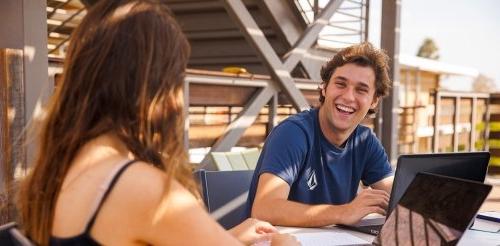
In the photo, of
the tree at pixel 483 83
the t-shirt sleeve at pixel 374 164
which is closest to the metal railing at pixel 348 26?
the t-shirt sleeve at pixel 374 164

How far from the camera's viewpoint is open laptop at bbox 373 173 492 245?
144 centimetres

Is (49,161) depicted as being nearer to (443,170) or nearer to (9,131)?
(443,170)

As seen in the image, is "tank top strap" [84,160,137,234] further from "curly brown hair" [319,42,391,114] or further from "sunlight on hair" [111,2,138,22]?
"curly brown hair" [319,42,391,114]

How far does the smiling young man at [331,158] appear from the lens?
2.01 meters

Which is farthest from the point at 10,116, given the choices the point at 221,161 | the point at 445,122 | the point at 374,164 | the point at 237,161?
the point at 445,122

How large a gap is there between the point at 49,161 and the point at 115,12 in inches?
13.7

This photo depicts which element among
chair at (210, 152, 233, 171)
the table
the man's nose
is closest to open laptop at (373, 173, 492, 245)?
the table

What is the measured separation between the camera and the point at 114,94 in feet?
3.43

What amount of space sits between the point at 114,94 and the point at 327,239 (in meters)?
1.06

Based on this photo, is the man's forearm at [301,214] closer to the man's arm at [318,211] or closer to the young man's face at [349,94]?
the man's arm at [318,211]

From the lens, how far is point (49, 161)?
109cm

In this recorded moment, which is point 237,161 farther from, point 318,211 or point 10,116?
point 318,211

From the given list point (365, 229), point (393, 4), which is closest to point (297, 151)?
point (365, 229)

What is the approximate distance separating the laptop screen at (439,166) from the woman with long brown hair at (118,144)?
2.74 ft
